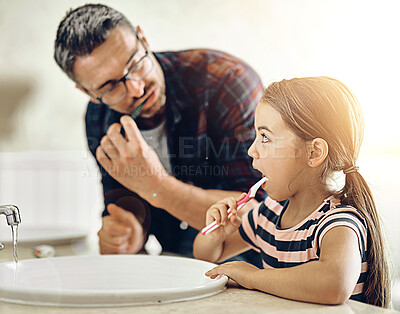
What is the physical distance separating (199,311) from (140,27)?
3.37 ft

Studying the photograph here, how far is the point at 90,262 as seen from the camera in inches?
44.1

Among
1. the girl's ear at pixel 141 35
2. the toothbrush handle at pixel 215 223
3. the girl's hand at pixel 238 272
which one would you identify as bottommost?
the girl's hand at pixel 238 272

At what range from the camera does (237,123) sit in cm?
147

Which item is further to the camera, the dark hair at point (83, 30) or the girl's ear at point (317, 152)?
the dark hair at point (83, 30)

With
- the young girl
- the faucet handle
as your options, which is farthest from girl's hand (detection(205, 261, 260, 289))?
the faucet handle

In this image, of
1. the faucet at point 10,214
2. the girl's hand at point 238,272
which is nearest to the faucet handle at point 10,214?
the faucet at point 10,214

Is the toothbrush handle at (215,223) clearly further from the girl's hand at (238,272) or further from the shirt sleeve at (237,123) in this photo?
the shirt sleeve at (237,123)

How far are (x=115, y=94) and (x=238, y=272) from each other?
778mm

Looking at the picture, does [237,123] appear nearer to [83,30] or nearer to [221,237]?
[221,237]

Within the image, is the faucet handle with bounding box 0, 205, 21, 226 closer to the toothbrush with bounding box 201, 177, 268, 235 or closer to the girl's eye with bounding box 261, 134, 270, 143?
the toothbrush with bounding box 201, 177, 268, 235

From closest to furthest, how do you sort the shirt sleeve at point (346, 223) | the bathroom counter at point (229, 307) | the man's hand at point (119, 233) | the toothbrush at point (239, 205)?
the bathroom counter at point (229, 307) → the shirt sleeve at point (346, 223) → the toothbrush at point (239, 205) → the man's hand at point (119, 233)

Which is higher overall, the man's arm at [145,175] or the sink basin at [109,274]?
the man's arm at [145,175]

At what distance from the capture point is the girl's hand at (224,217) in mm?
1134

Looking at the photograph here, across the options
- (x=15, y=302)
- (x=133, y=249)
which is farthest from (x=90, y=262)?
(x=133, y=249)
